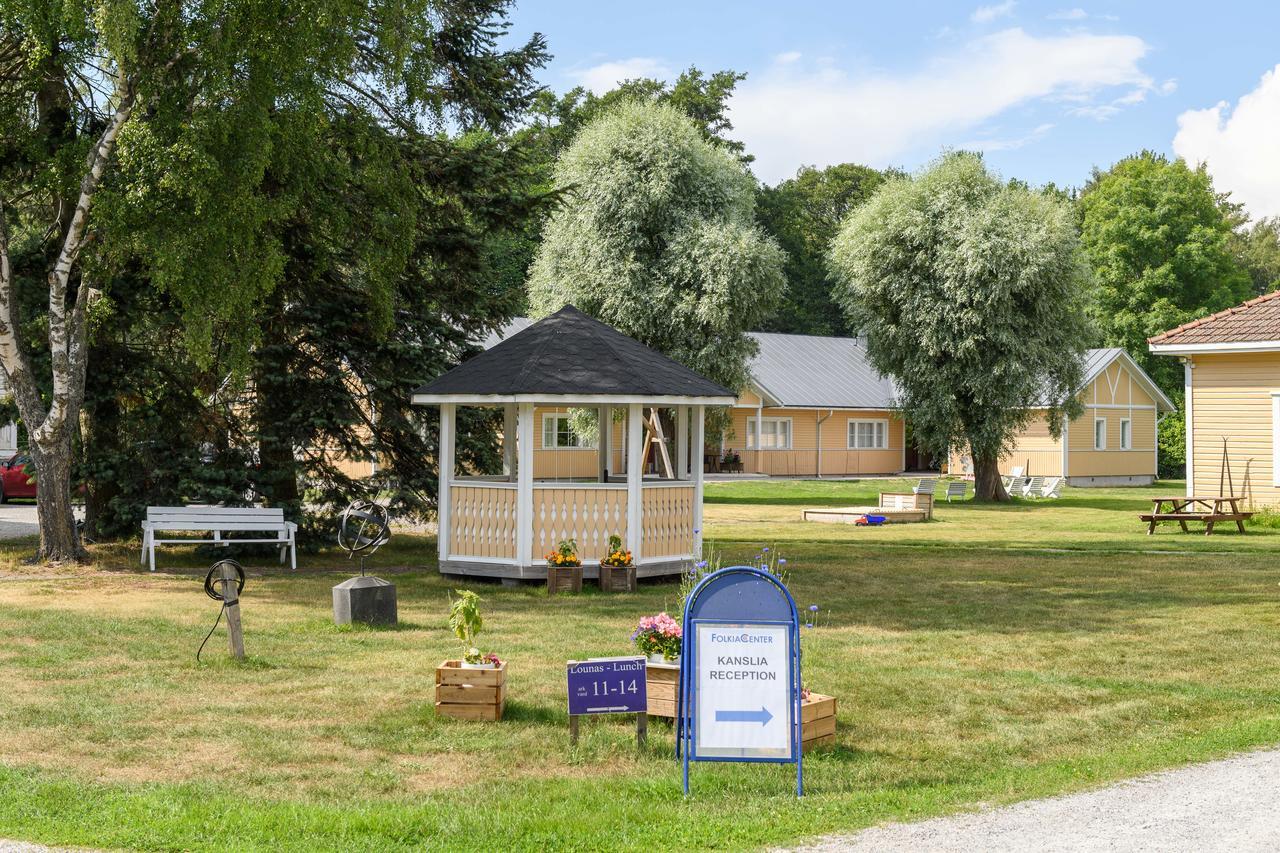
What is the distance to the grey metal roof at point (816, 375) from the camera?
50531mm

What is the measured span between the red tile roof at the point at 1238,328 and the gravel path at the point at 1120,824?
70.3 feet

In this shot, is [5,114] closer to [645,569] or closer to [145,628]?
[145,628]

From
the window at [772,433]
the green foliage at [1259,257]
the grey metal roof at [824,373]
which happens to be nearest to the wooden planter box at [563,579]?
the grey metal roof at [824,373]

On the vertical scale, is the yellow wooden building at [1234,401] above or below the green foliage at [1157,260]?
below

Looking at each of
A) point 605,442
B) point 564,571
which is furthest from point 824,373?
point 564,571

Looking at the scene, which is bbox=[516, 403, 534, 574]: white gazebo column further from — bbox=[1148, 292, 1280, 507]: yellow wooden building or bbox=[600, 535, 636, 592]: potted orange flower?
bbox=[1148, 292, 1280, 507]: yellow wooden building

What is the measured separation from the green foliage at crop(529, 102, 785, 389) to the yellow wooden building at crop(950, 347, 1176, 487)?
12363 mm

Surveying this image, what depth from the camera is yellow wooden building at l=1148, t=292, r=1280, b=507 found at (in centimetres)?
2636

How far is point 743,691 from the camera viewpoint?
→ 274 inches

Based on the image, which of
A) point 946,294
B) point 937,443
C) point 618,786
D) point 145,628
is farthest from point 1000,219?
point 618,786

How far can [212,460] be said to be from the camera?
66.6ft

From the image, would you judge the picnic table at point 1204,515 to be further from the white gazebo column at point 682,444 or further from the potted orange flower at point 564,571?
the potted orange flower at point 564,571

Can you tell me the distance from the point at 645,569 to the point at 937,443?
72.7ft

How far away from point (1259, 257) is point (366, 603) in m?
76.5
